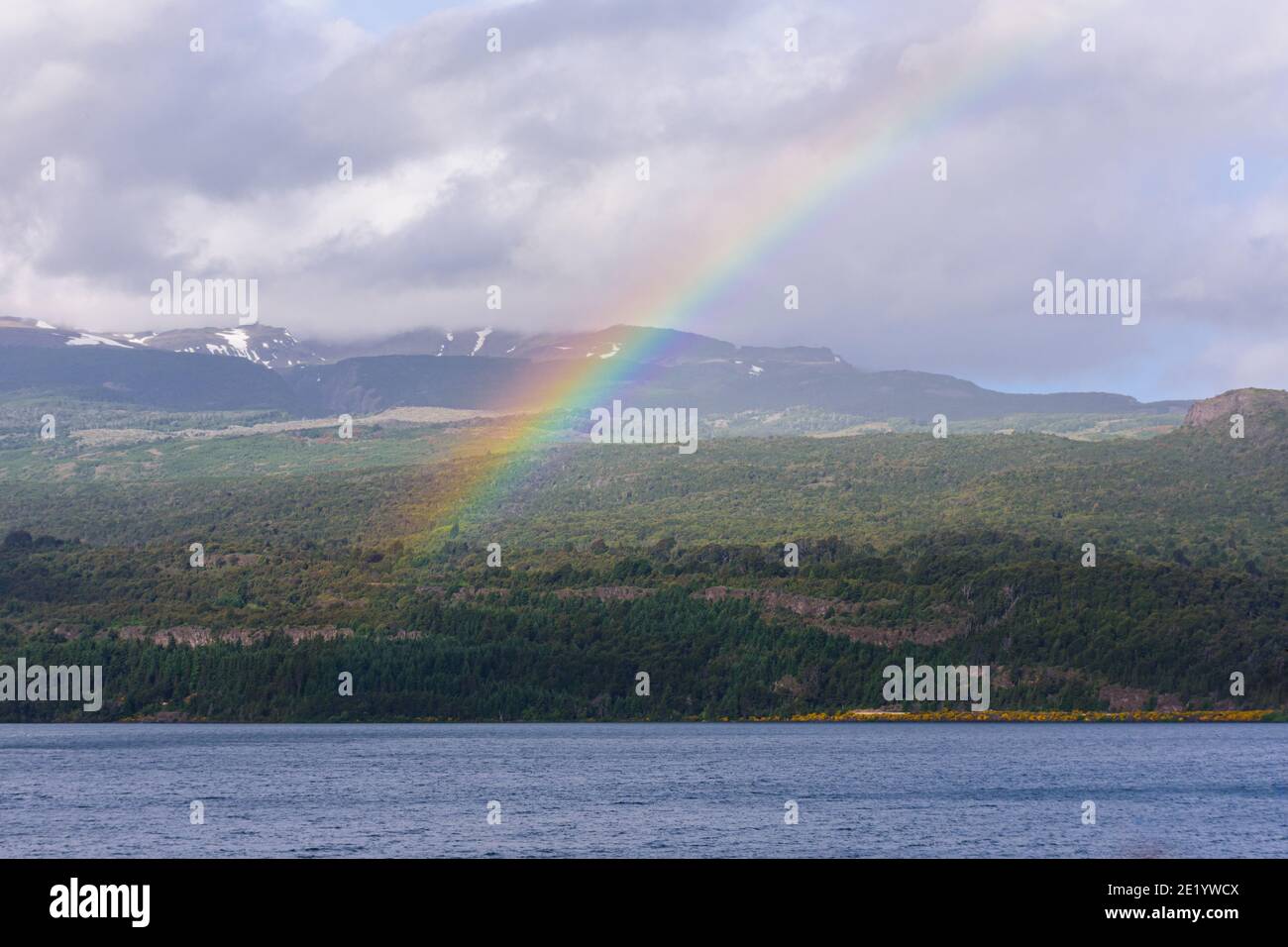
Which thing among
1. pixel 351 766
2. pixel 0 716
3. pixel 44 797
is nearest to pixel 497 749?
pixel 351 766

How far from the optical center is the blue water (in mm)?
74688

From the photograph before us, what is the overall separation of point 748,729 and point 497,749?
3793 cm

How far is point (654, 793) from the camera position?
96875 mm

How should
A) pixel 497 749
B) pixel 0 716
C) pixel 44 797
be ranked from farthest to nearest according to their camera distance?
1. pixel 0 716
2. pixel 497 749
3. pixel 44 797

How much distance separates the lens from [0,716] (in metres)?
190

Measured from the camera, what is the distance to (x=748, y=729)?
170000 millimetres

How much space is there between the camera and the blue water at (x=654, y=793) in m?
74.7
